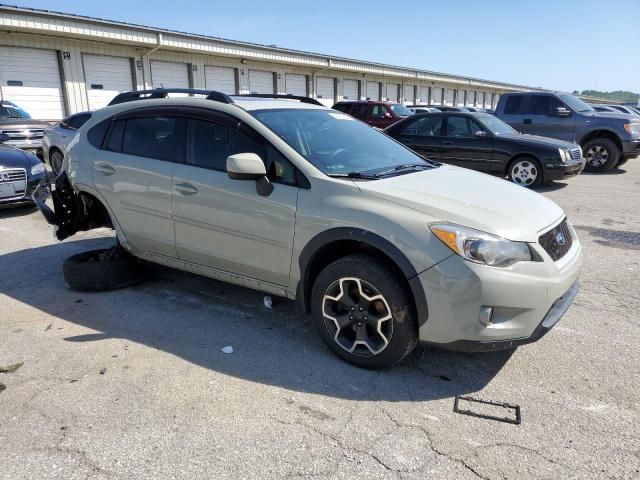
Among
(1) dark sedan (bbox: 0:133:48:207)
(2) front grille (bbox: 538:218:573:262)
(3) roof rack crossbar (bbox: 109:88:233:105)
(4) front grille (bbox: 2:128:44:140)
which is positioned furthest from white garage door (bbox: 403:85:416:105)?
(2) front grille (bbox: 538:218:573:262)

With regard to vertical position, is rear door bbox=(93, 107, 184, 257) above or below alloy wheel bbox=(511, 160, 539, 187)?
above

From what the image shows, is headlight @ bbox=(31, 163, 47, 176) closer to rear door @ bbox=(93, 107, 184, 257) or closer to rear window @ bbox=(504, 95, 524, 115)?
rear door @ bbox=(93, 107, 184, 257)

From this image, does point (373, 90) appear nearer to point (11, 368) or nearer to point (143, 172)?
point (143, 172)

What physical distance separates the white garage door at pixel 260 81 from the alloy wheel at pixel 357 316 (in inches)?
956

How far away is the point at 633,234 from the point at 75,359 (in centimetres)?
674

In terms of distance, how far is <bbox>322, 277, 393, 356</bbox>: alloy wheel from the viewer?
3199mm

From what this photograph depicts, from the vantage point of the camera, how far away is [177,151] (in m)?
4.17

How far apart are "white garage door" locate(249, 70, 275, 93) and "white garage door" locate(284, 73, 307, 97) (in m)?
1.13

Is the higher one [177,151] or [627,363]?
[177,151]

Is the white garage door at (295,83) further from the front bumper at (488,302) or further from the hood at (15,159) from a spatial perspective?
the front bumper at (488,302)

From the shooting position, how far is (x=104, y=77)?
19922 millimetres

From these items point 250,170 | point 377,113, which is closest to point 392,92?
point 377,113

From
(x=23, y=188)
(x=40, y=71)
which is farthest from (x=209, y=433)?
(x=40, y=71)

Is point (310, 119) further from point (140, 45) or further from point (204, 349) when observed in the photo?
point (140, 45)
